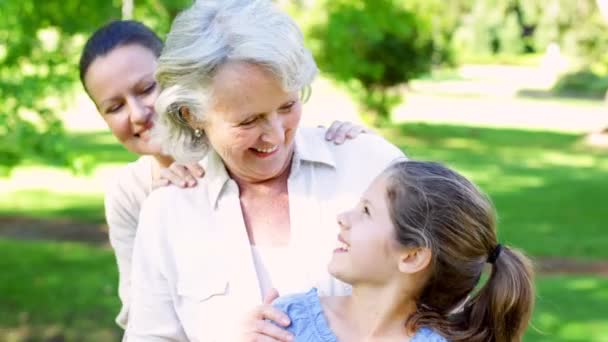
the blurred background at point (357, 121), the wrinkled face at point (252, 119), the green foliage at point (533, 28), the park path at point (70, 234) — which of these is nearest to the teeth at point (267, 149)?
the wrinkled face at point (252, 119)

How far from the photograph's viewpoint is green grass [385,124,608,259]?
12906 millimetres

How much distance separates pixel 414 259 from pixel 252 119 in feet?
1.74

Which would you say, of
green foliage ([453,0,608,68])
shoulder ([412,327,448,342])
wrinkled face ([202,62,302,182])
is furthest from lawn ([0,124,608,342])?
green foliage ([453,0,608,68])

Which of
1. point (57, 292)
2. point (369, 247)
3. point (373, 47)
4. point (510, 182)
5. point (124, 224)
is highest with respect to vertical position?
point (369, 247)

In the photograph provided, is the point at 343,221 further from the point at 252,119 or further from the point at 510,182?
the point at 510,182

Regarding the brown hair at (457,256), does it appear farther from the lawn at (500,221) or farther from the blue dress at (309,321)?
the lawn at (500,221)

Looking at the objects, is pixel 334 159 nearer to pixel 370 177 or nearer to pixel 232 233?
pixel 370 177

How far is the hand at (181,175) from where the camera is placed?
2850 mm

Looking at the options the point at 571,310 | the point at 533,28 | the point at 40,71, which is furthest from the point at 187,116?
the point at 533,28

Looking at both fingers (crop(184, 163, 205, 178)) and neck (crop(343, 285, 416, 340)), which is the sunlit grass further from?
neck (crop(343, 285, 416, 340))

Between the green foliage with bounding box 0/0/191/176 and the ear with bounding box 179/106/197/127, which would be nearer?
the ear with bounding box 179/106/197/127

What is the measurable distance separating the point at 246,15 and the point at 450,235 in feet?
2.45

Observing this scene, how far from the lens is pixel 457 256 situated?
247cm

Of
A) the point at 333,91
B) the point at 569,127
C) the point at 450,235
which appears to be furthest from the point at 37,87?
the point at 569,127
